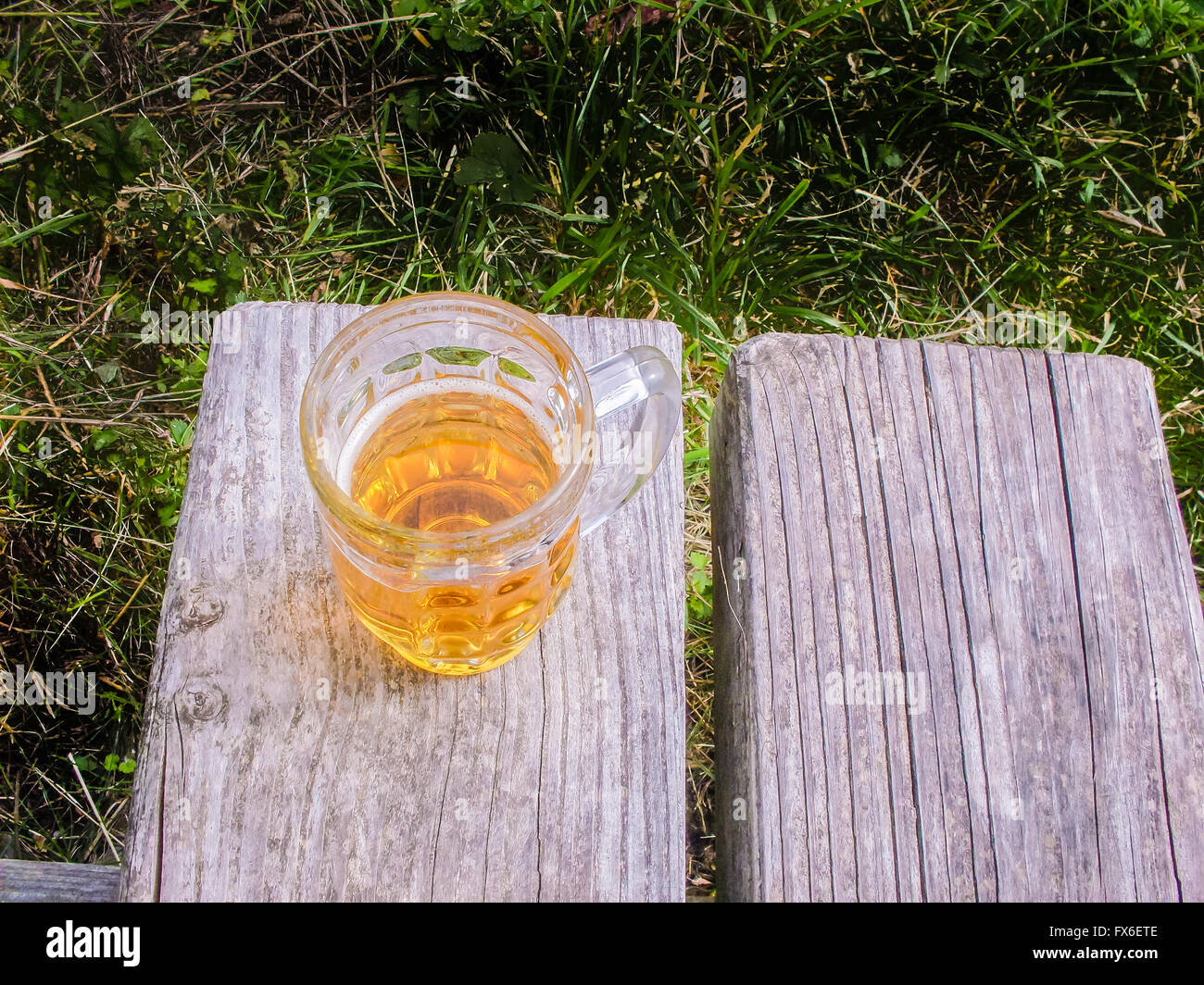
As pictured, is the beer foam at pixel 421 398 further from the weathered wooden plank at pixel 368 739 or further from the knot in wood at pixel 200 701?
the knot in wood at pixel 200 701

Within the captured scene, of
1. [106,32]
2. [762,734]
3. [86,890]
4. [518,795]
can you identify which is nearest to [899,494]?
[762,734]

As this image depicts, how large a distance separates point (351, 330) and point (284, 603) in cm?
44

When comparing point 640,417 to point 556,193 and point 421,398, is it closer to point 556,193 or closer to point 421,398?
point 421,398

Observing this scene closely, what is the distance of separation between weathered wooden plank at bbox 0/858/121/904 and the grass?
993mm

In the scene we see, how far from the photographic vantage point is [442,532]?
104cm

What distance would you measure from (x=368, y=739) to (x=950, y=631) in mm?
875

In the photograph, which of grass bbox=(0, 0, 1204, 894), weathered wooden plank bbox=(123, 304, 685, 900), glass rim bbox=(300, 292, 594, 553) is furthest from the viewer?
grass bbox=(0, 0, 1204, 894)

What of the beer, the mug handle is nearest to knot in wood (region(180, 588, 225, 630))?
the beer

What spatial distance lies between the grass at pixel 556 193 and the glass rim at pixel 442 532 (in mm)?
1643

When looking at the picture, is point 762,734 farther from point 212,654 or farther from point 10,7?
point 10,7

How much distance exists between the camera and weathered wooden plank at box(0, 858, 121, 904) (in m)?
1.71

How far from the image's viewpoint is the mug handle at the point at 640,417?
4.12ft

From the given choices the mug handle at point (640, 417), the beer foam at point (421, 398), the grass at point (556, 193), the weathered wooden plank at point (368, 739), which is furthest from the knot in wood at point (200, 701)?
the grass at point (556, 193)

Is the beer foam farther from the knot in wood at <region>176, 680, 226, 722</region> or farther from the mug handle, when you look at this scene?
the knot in wood at <region>176, 680, 226, 722</region>
